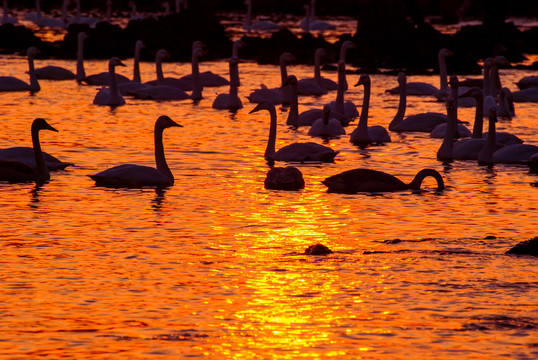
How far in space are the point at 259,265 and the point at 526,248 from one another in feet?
9.10

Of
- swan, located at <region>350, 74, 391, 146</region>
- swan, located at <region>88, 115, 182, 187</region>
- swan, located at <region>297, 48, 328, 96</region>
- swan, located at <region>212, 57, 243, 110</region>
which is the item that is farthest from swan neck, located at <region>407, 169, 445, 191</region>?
swan, located at <region>297, 48, 328, 96</region>

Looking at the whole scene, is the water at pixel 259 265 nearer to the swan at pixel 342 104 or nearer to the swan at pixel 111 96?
the swan at pixel 342 104

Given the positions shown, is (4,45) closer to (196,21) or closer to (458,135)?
(196,21)

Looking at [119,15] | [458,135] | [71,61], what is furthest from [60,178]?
[119,15]

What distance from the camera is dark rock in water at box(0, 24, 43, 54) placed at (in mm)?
46147

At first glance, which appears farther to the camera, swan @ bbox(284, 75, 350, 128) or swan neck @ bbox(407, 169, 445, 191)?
swan @ bbox(284, 75, 350, 128)

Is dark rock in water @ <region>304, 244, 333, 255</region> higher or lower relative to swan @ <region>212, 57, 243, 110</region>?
higher

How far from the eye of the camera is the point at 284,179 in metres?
17.5

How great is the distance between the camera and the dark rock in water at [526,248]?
12859 mm

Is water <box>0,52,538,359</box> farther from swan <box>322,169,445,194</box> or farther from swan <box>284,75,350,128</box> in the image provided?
swan <box>284,75,350,128</box>

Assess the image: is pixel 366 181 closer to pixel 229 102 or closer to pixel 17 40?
pixel 229 102

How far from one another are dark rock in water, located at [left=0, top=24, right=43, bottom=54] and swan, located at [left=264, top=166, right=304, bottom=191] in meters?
29.5

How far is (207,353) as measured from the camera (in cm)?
948

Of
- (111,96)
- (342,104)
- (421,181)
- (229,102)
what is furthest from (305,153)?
(111,96)
